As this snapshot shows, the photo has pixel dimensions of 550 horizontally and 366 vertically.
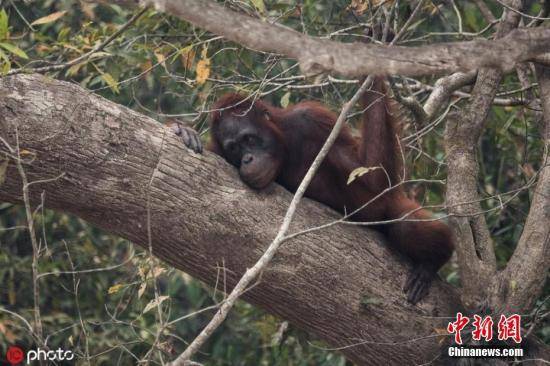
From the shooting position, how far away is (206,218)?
465 cm

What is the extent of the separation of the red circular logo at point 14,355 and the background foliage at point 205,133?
94 millimetres

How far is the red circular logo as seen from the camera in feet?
21.5

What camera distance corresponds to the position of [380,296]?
5004 mm

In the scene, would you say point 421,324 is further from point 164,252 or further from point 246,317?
point 246,317

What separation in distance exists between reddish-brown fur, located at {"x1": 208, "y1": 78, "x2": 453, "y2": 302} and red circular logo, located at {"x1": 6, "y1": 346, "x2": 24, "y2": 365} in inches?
93.9

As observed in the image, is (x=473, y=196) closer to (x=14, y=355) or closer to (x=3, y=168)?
(x=3, y=168)

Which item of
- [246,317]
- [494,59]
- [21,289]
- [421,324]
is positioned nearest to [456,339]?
[421,324]

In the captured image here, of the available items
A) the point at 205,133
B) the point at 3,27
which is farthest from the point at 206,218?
the point at 205,133

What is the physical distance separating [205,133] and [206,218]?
1.81 meters

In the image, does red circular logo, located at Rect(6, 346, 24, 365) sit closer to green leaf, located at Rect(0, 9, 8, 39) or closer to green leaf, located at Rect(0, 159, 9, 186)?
green leaf, located at Rect(0, 159, 9, 186)

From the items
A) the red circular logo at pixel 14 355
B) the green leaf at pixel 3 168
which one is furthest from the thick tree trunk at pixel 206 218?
the red circular logo at pixel 14 355

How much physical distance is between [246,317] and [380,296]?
8.58 ft

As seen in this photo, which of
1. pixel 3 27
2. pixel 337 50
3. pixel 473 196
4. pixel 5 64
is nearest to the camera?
pixel 337 50

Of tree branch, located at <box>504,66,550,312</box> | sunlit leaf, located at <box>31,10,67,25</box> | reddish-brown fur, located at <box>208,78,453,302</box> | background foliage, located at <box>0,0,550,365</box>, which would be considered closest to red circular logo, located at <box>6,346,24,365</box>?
background foliage, located at <box>0,0,550,365</box>
